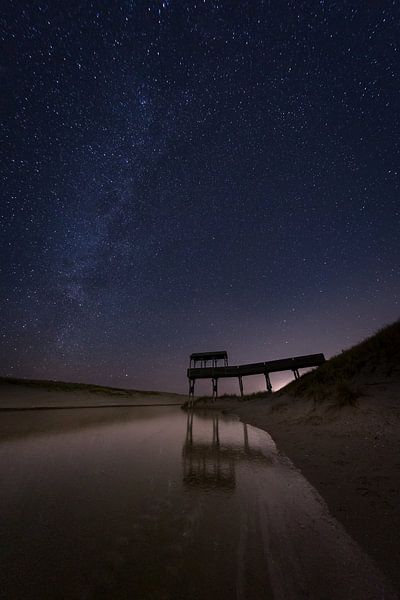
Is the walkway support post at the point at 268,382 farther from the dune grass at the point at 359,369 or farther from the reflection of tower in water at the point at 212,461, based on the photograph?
the reflection of tower in water at the point at 212,461

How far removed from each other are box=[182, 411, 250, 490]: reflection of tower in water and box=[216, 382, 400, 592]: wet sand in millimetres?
1228

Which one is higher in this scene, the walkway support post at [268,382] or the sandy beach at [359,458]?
the walkway support post at [268,382]

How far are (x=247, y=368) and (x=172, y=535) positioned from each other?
25499 millimetres

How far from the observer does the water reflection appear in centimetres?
435

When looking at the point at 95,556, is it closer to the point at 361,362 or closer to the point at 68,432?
the point at 68,432

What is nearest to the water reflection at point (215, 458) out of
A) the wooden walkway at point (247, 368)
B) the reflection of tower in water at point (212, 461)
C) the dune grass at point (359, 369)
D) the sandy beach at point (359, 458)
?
the reflection of tower in water at point (212, 461)

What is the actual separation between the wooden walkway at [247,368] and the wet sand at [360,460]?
1458 cm

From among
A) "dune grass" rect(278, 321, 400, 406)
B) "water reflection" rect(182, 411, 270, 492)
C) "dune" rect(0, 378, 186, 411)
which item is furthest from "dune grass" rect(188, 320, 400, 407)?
"dune" rect(0, 378, 186, 411)

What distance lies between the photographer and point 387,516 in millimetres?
2877

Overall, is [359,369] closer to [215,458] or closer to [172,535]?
[215,458]

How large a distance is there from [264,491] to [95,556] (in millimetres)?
2487

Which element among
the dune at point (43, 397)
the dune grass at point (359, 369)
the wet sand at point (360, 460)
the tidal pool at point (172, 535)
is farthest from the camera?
the dune at point (43, 397)

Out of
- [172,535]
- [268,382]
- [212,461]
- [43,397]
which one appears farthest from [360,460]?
[43,397]

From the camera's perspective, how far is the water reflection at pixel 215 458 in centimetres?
435
